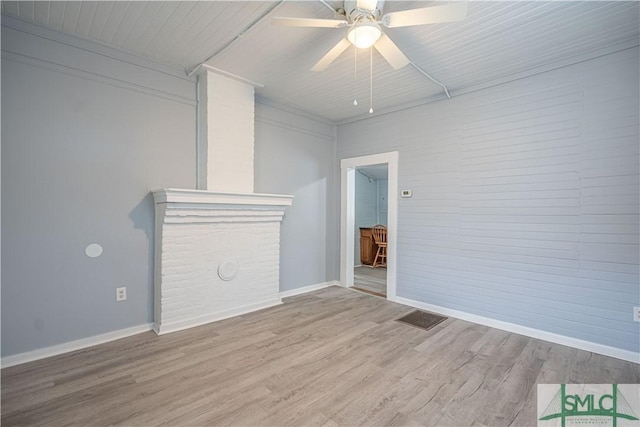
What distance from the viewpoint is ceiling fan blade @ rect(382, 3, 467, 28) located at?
167 cm

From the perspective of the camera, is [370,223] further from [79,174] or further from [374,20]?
[79,174]

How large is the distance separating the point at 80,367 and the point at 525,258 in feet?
13.6

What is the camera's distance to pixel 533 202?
9.73ft

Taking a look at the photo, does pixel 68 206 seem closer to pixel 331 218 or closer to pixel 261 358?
pixel 261 358

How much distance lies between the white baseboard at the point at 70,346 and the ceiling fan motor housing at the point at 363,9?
3.33 meters

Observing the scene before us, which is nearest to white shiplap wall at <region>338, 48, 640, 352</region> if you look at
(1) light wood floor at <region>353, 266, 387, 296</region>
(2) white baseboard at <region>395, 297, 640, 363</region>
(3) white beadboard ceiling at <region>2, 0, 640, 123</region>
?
(2) white baseboard at <region>395, 297, 640, 363</region>

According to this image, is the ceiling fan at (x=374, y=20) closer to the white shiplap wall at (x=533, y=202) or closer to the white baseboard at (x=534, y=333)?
the white shiplap wall at (x=533, y=202)

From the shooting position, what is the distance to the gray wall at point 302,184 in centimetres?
405

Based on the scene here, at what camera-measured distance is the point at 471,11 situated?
2.16 m

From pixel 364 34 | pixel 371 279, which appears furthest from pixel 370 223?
pixel 364 34

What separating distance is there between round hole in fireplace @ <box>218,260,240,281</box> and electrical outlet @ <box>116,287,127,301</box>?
→ 34.8 inches

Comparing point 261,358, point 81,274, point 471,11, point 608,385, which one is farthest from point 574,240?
point 81,274

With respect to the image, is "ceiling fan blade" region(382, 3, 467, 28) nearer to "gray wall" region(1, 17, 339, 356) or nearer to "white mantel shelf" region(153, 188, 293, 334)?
"white mantel shelf" region(153, 188, 293, 334)

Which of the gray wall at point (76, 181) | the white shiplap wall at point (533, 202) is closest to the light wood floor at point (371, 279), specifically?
the white shiplap wall at point (533, 202)
